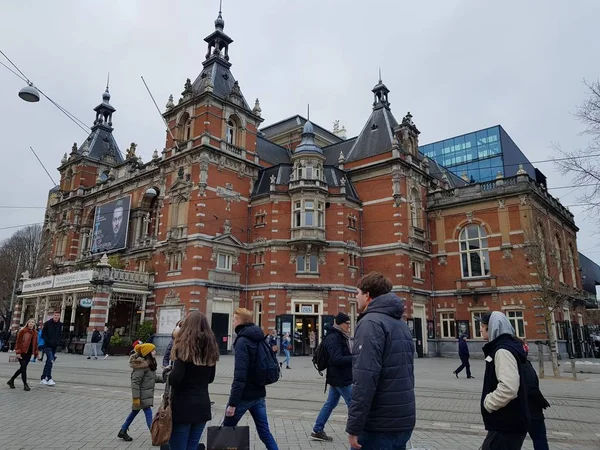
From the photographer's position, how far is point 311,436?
278 inches

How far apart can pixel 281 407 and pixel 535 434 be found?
5.94 m

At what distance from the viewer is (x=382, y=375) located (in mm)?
3621

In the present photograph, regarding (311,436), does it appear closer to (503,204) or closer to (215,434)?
(215,434)

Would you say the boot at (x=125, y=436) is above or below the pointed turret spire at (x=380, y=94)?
below

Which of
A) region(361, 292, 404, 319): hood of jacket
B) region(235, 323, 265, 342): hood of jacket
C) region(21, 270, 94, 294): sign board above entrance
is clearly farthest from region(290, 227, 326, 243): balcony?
region(361, 292, 404, 319): hood of jacket

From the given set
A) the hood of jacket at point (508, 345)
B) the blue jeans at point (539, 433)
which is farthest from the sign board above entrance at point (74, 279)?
the hood of jacket at point (508, 345)

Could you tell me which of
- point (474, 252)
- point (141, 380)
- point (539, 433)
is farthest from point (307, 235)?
point (539, 433)

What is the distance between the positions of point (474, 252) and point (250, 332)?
29782 mm

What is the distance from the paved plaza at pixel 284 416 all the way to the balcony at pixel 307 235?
52.2 feet

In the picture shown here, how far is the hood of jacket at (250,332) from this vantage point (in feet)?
18.0

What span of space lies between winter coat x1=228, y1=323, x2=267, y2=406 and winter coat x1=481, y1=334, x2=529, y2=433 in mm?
2583

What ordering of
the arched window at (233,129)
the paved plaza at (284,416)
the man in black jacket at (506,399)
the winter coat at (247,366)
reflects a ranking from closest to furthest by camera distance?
the man in black jacket at (506,399)
the winter coat at (247,366)
the paved plaza at (284,416)
the arched window at (233,129)

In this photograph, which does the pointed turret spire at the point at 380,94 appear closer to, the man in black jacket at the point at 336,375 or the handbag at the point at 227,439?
the man in black jacket at the point at 336,375

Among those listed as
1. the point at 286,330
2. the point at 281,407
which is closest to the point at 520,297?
the point at 286,330
